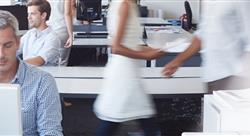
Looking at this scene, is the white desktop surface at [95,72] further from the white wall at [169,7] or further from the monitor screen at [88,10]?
the white wall at [169,7]

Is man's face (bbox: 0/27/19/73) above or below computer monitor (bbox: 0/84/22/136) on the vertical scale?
Result: above

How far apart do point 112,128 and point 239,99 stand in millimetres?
1124

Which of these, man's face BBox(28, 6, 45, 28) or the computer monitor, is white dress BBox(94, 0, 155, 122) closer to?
man's face BBox(28, 6, 45, 28)

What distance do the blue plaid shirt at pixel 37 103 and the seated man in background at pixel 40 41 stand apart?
1.53m

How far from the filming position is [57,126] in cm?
160

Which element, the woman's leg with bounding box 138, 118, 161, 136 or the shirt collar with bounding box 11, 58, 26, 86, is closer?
the shirt collar with bounding box 11, 58, 26, 86

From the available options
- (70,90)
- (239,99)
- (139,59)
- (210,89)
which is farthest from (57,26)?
(239,99)

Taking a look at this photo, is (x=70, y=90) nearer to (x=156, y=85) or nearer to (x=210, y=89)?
(x=156, y=85)

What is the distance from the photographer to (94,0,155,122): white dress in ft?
7.99

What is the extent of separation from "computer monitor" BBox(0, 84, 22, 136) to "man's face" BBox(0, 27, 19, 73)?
1.78 ft

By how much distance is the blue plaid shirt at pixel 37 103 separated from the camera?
1.61 meters

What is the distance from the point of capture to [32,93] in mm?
1629

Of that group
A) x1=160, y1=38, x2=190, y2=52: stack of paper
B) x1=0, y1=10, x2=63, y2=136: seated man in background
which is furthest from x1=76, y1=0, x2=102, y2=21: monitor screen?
x1=0, y1=10, x2=63, y2=136: seated man in background

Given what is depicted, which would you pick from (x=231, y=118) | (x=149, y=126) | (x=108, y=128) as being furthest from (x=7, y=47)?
(x=149, y=126)
